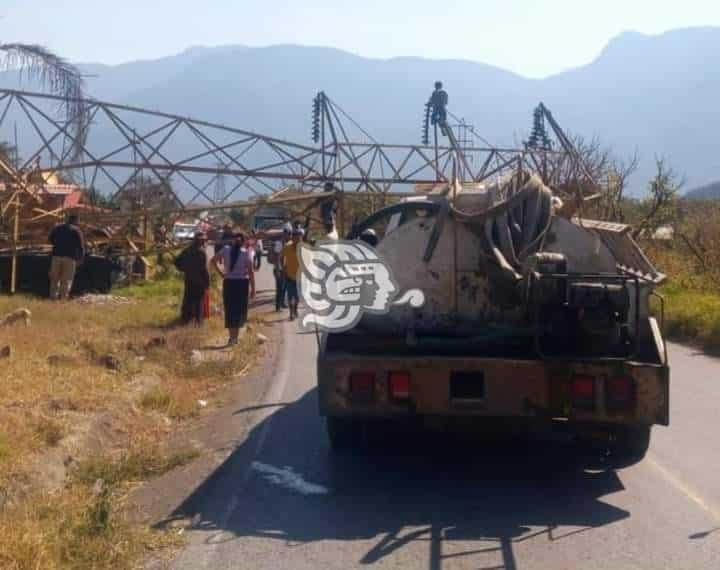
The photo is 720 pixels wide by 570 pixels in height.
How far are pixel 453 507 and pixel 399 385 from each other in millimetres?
944

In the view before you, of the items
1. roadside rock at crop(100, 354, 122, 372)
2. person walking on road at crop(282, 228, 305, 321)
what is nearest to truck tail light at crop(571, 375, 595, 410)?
roadside rock at crop(100, 354, 122, 372)

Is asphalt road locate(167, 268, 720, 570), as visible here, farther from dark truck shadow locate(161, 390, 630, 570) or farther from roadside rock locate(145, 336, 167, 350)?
roadside rock locate(145, 336, 167, 350)

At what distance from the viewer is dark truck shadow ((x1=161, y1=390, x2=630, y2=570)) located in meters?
Result: 6.62

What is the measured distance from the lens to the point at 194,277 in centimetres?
1661

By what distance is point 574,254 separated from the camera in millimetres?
8492

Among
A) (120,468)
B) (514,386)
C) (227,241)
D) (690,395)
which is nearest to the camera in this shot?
(514,386)

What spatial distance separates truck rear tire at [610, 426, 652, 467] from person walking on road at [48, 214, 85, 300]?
40.8 ft

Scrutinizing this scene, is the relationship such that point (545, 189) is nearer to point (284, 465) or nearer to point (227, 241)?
point (284, 465)

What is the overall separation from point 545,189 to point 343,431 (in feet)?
7.96

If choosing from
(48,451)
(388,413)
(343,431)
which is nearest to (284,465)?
(343,431)

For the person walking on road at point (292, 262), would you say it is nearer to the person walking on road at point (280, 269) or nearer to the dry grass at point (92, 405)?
the person walking on road at point (280, 269)

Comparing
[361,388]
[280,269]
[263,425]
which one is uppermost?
[280,269]

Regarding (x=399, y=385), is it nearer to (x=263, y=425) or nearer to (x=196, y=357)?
(x=263, y=425)

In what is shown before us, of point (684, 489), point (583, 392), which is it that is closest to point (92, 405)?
point (583, 392)
